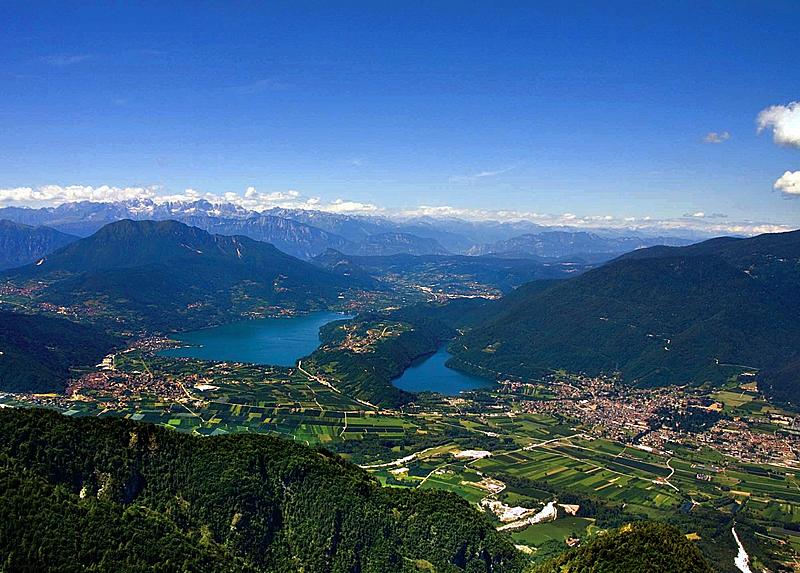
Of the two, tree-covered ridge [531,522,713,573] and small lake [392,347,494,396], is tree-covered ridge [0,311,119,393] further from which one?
tree-covered ridge [531,522,713,573]

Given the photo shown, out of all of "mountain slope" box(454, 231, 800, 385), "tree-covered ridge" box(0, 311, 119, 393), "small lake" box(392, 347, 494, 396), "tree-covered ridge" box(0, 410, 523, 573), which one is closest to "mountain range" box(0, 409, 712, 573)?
"tree-covered ridge" box(0, 410, 523, 573)

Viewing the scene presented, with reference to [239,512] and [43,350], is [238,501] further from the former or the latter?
[43,350]

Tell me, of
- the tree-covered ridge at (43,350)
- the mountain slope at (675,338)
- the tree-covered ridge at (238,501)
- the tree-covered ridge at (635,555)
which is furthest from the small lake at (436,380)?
the tree-covered ridge at (635,555)

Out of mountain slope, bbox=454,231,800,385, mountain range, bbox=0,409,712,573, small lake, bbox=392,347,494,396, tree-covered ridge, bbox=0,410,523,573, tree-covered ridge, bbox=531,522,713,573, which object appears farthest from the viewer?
mountain slope, bbox=454,231,800,385

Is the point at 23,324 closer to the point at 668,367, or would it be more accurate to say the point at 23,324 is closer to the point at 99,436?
the point at 99,436

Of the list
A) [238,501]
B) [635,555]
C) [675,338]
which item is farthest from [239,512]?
[675,338]

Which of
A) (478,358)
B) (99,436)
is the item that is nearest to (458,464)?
(99,436)

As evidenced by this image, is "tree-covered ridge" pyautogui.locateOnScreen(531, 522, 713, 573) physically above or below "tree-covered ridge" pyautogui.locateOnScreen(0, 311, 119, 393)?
above

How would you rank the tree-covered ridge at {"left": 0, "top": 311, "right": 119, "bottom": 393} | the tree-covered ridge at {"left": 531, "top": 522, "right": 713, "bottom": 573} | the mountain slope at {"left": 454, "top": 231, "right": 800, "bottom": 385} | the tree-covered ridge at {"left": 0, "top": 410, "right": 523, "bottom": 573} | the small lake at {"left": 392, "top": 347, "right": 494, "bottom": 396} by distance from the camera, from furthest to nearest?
the mountain slope at {"left": 454, "top": 231, "right": 800, "bottom": 385}
the small lake at {"left": 392, "top": 347, "right": 494, "bottom": 396}
the tree-covered ridge at {"left": 0, "top": 311, "right": 119, "bottom": 393}
the tree-covered ridge at {"left": 0, "top": 410, "right": 523, "bottom": 573}
the tree-covered ridge at {"left": 531, "top": 522, "right": 713, "bottom": 573}
